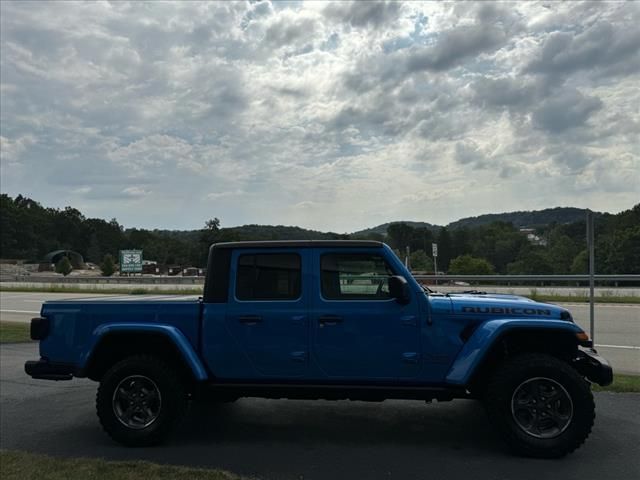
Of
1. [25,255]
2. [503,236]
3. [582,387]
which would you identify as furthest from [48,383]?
[25,255]

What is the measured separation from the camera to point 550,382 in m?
4.63

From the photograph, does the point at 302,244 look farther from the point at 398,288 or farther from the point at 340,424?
the point at 340,424

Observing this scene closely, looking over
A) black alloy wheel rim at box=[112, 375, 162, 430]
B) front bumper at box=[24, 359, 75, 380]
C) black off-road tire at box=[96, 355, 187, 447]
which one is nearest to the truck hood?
black off-road tire at box=[96, 355, 187, 447]

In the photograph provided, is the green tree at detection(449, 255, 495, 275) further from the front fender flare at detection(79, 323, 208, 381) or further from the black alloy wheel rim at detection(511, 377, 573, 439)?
the front fender flare at detection(79, 323, 208, 381)

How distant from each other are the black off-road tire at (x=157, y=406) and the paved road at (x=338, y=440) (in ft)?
0.41

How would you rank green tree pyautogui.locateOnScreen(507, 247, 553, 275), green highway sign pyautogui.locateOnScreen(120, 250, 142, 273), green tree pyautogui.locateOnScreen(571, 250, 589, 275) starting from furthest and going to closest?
1. green highway sign pyautogui.locateOnScreen(120, 250, 142, 273)
2. green tree pyautogui.locateOnScreen(507, 247, 553, 275)
3. green tree pyautogui.locateOnScreen(571, 250, 589, 275)

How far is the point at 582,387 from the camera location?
4.55 m

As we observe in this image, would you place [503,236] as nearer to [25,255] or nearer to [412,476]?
[412,476]

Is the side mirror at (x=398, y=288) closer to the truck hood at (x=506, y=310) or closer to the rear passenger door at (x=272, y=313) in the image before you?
the truck hood at (x=506, y=310)

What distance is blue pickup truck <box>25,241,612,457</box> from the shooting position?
4660 mm

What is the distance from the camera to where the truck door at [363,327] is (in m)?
4.84

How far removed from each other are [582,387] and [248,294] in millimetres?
3008

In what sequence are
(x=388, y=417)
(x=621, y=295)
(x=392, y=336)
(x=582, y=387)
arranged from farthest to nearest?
1. (x=621, y=295)
2. (x=388, y=417)
3. (x=392, y=336)
4. (x=582, y=387)

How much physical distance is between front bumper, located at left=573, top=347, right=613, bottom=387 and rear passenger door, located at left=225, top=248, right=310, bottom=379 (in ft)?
8.06
